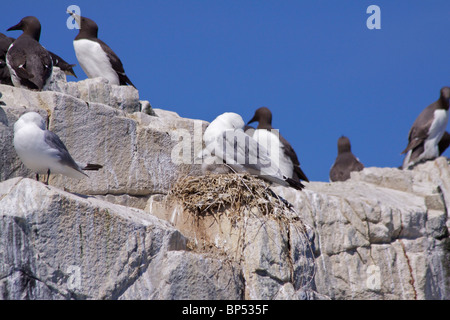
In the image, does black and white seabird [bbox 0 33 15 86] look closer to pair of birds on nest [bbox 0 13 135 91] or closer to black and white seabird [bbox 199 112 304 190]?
pair of birds on nest [bbox 0 13 135 91]

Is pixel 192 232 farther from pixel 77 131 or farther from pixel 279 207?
pixel 77 131

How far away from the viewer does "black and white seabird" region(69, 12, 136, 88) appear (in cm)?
1083

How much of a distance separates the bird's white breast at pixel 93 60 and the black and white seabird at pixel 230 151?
2.60 metres

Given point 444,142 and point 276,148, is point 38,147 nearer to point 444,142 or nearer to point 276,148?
point 276,148

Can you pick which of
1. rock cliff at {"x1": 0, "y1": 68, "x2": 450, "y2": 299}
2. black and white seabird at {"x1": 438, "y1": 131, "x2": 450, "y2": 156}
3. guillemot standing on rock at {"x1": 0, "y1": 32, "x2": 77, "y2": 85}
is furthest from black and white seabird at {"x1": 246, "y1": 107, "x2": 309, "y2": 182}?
black and white seabird at {"x1": 438, "y1": 131, "x2": 450, "y2": 156}

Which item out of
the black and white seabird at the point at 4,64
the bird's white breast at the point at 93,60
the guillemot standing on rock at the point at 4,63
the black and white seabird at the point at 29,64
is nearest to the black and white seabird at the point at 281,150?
the bird's white breast at the point at 93,60

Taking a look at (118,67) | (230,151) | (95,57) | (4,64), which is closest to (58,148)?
(230,151)

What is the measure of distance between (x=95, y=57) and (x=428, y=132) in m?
8.74

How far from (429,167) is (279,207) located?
761 centimetres

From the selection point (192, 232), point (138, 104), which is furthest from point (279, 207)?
point (138, 104)

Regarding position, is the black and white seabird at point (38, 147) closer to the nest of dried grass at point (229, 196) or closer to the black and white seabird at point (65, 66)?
the nest of dried grass at point (229, 196)

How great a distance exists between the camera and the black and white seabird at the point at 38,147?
6500mm

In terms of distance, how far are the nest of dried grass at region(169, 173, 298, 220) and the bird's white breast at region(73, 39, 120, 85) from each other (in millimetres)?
3268
